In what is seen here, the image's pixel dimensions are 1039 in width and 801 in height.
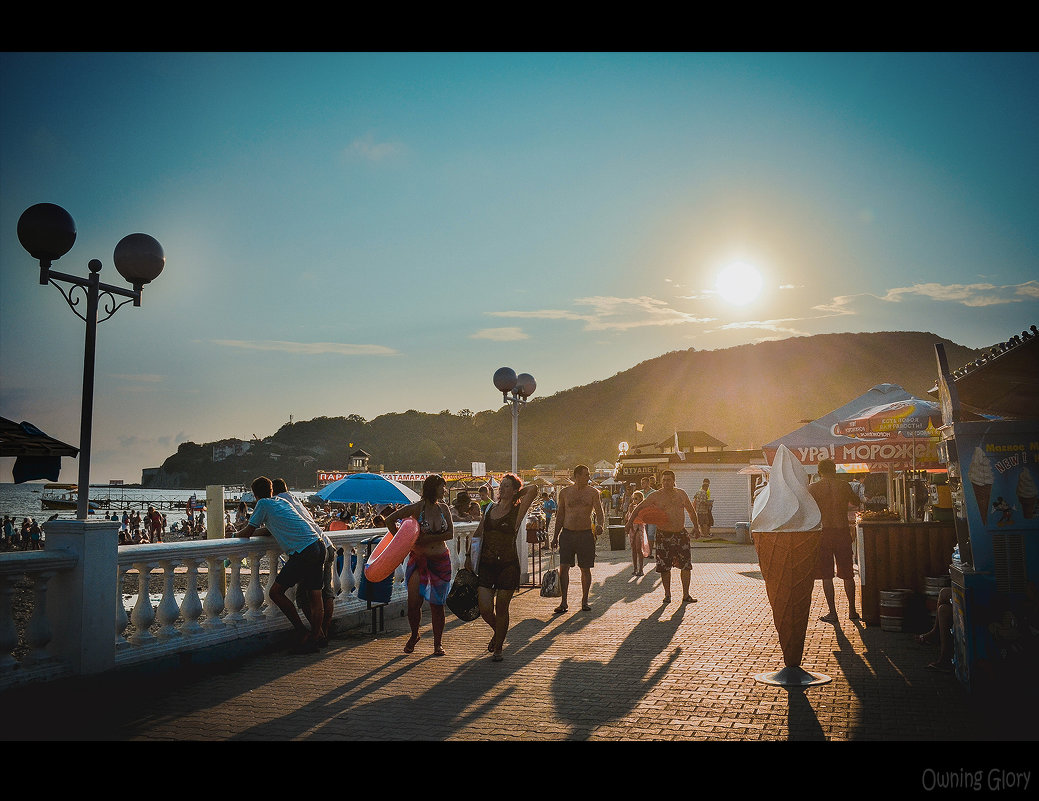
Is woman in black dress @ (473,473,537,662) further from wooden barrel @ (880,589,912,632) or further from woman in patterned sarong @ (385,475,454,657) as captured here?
wooden barrel @ (880,589,912,632)

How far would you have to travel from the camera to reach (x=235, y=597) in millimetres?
7379

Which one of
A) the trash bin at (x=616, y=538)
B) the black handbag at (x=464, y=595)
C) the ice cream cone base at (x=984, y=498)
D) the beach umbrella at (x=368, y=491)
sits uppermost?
the beach umbrella at (x=368, y=491)

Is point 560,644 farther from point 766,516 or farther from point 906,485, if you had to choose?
point 906,485

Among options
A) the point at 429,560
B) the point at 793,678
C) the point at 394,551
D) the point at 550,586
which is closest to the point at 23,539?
the point at 550,586

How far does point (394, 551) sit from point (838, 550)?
512 centimetres

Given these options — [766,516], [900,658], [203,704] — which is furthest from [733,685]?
[203,704]

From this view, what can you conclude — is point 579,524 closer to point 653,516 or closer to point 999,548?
point 653,516

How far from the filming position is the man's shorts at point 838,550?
9039 mm

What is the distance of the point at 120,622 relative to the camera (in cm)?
607

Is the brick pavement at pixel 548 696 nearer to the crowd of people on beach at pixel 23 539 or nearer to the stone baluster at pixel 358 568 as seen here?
the stone baluster at pixel 358 568

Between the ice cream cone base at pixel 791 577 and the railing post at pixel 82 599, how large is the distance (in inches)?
198

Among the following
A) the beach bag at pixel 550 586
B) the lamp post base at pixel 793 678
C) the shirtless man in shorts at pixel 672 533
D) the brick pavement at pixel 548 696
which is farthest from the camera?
the beach bag at pixel 550 586

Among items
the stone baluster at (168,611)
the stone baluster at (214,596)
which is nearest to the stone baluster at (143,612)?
the stone baluster at (168,611)

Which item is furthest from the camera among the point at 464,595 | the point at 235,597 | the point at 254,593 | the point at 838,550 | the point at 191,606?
the point at 838,550
